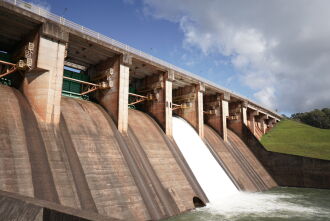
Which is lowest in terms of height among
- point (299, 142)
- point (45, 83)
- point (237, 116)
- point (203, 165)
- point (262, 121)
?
point (203, 165)

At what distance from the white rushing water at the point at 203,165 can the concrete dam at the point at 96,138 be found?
0.47 feet

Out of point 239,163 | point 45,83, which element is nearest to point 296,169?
point 239,163

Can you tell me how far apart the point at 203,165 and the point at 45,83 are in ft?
51.3

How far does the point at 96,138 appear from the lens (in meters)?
16.1

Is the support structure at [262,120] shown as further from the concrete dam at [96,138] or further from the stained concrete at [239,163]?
the concrete dam at [96,138]

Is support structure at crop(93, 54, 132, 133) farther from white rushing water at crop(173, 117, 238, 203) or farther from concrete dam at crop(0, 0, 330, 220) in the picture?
white rushing water at crop(173, 117, 238, 203)

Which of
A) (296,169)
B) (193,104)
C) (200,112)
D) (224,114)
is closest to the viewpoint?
(200,112)

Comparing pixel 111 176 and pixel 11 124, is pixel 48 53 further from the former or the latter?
Answer: pixel 111 176

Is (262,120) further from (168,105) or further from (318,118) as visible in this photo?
(318,118)

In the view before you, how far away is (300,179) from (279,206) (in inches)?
506

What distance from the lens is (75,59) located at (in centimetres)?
2123

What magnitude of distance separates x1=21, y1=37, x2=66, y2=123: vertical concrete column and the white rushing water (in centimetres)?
1283

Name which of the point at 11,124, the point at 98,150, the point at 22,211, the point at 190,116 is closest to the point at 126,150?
the point at 98,150

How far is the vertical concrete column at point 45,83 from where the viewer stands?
14.3 meters
